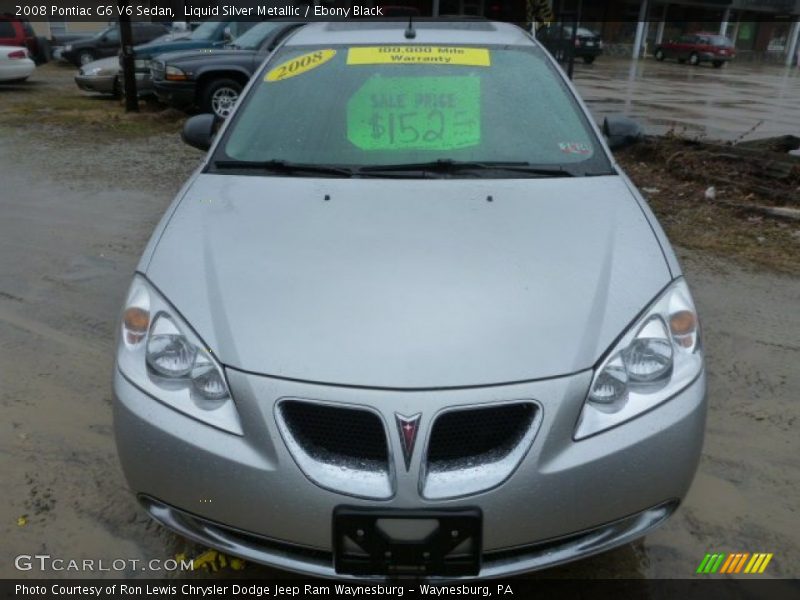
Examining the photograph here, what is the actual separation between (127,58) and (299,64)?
9409mm

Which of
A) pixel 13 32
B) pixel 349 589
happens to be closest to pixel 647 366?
pixel 349 589

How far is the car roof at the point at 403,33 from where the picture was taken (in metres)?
3.35

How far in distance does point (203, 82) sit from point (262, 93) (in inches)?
315

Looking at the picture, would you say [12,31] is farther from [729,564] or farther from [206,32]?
[729,564]

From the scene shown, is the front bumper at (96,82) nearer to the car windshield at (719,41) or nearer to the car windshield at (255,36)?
the car windshield at (255,36)

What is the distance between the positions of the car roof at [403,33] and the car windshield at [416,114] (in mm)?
99

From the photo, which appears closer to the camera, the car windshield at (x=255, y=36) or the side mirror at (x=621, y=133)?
the side mirror at (x=621, y=133)

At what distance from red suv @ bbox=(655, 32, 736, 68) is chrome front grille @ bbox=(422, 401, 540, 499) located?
38.7 m

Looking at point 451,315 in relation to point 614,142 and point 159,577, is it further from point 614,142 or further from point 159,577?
point 614,142

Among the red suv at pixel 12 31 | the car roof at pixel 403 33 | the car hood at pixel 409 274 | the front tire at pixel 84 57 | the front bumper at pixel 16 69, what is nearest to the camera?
the car hood at pixel 409 274

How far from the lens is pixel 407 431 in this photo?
175 centimetres

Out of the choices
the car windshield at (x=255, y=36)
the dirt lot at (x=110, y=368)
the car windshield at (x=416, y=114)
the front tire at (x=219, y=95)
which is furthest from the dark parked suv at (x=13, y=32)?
the car windshield at (x=416, y=114)

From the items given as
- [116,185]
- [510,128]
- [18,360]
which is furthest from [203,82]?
[510,128]

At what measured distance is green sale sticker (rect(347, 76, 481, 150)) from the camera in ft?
9.50
